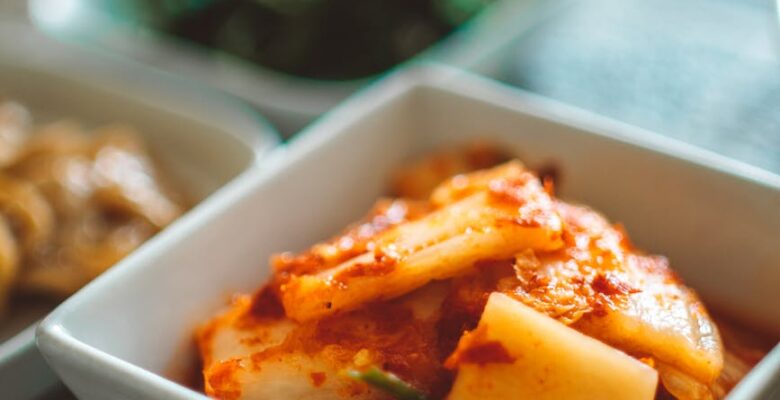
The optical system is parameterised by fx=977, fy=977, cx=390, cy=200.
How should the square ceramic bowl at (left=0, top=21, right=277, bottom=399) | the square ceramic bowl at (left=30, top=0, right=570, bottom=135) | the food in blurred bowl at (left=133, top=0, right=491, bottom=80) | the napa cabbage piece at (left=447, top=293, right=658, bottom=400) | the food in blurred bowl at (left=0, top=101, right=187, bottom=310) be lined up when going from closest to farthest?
the napa cabbage piece at (left=447, top=293, right=658, bottom=400), the food in blurred bowl at (left=0, top=101, right=187, bottom=310), the square ceramic bowl at (left=0, top=21, right=277, bottom=399), the square ceramic bowl at (left=30, top=0, right=570, bottom=135), the food in blurred bowl at (left=133, top=0, right=491, bottom=80)

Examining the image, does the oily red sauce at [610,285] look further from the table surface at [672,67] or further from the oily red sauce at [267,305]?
the table surface at [672,67]

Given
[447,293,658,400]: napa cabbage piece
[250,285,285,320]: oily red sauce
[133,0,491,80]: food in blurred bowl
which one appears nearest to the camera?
[447,293,658,400]: napa cabbage piece

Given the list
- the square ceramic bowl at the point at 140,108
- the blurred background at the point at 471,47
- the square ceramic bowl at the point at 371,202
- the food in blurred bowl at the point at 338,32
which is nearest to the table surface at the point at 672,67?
the blurred background at the point at 471,47

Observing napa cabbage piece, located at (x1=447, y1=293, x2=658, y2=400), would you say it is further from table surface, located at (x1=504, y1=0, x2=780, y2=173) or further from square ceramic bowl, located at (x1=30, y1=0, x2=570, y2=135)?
square ceramic bowl, located at (x1=30, y1=0, x2=570, y2=135)

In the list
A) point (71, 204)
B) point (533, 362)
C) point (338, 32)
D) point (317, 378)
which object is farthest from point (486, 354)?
point (338, 32)

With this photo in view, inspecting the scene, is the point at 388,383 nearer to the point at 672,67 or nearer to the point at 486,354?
the point at 486,354

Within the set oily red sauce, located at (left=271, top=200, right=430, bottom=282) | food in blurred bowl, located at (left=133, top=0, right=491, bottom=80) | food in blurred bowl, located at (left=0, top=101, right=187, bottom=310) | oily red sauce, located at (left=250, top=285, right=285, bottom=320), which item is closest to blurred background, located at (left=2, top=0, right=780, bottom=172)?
food in blurred bowl, located at (left=133, top=0, right=491, bottom=80)

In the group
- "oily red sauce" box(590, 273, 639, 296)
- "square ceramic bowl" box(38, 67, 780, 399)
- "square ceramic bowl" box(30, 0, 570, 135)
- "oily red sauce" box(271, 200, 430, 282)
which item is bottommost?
"square ceramic bowl" box(30, 0, 570, 135)
